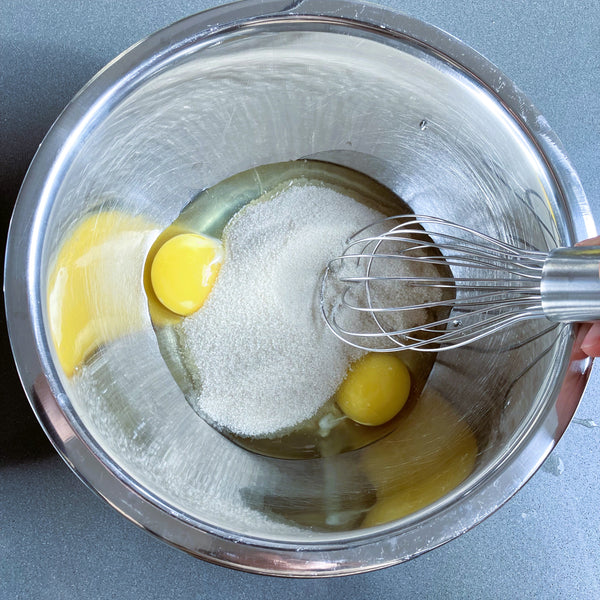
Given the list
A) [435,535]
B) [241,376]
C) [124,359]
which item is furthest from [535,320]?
[124,359]

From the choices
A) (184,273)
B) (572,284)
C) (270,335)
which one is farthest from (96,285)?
(572,284)

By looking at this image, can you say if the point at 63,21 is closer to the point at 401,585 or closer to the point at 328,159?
the point at 328,159

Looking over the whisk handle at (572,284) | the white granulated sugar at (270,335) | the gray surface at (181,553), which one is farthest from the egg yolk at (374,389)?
the whisk handle at (572,284)

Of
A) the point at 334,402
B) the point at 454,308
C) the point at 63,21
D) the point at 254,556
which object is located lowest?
the point at 254,556

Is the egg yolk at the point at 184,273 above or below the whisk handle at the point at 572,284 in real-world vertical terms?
above

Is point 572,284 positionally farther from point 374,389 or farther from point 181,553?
point 181,553

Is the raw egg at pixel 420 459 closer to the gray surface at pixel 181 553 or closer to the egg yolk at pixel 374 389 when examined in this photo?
the egg yolk at pixel 374 389
